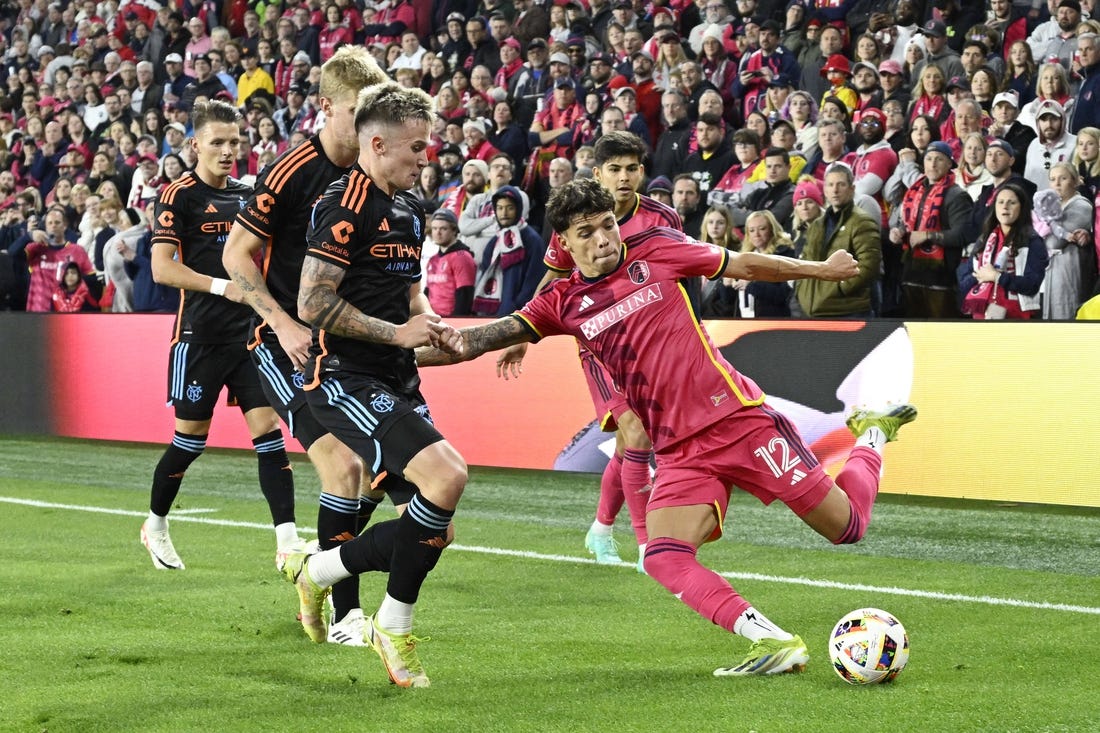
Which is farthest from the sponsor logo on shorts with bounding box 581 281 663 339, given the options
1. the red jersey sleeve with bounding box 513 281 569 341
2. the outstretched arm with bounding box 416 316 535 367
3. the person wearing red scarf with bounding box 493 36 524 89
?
the person wearing red scarf with bounding box 493 36 524 89

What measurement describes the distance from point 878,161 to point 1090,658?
6980 mm

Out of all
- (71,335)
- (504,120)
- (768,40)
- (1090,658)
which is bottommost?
(71,335)

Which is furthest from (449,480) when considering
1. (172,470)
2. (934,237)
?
(934,237)

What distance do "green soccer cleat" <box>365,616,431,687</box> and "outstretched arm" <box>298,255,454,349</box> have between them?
1003 mm

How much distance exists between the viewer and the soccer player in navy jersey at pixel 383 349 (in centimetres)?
Result: 489

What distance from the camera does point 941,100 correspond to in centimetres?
1195

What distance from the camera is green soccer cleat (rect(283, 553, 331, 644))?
5559mm

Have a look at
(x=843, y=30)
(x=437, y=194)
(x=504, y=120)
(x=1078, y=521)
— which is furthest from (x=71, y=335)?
(x=1078, y=521)

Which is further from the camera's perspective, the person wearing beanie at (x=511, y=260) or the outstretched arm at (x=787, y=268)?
the person wearing beanie at (x=511, y=260)

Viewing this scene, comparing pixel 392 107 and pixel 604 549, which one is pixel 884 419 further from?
pixel 392 107

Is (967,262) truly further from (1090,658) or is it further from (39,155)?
(39,155)

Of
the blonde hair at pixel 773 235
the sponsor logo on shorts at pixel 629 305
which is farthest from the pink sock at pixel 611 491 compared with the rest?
the blonde hair at pixel 773 235

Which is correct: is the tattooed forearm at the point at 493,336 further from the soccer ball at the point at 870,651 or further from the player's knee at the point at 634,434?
the player's knee at the point at 634,434

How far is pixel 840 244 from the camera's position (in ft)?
Answer: 36.2
